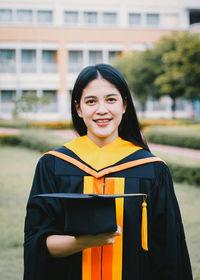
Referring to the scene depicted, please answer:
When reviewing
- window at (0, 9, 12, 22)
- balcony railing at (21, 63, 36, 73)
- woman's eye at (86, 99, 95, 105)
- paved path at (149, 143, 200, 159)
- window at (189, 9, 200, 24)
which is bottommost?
paved path at (149, 143, 200, 159)

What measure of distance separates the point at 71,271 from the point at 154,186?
0.47 metres

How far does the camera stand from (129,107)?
1.63 m

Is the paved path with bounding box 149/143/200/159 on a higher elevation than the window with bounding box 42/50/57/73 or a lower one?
lower

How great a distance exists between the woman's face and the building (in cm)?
2420

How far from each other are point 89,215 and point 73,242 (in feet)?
0.43

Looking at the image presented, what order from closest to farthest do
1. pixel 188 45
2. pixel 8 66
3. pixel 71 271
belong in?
1. pixel 71 271
2. pixel 188 45
3. pixel 8 66

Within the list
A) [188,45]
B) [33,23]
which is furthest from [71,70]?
[188,45]

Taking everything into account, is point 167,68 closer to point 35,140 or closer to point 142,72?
point 142,72

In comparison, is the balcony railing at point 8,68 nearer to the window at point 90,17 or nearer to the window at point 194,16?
the window at point 90,17

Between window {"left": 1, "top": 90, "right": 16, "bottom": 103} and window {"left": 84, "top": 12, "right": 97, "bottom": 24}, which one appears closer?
window {"left": 1, "top": 90, "right": 16, "bottom": 103}

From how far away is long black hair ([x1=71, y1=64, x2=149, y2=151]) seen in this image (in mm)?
1492

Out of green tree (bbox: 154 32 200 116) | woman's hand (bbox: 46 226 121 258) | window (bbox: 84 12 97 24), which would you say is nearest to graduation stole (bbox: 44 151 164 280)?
woman's hand (bbox: 46 226 121 258)

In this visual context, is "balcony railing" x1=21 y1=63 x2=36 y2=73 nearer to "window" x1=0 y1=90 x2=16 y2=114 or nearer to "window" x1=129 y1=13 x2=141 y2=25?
"window" x1=0 y1=90 x2=16 y2=114

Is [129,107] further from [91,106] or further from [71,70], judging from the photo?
[71,70]
